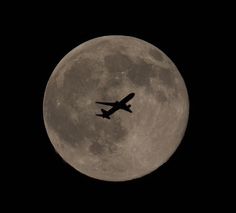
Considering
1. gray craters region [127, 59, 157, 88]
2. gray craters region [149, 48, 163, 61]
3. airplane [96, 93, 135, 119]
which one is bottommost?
airplane [96, 93, 135, 119]

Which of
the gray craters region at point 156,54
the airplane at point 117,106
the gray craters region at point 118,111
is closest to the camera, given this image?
the airplane at point 117,106

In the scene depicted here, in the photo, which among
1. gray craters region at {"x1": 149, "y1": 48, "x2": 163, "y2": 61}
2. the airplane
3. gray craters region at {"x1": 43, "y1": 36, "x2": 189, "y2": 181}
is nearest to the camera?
the airplane

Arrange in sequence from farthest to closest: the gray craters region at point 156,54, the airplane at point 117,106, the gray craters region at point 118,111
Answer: the gray craters region at point 156,54 → the gray craters region at point 118,111 → the airplane at point 117,106

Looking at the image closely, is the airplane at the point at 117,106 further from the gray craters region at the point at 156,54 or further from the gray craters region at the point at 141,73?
the gray craters region at the point at 156,54

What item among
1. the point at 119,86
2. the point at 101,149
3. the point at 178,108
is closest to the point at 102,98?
the point at 119,86

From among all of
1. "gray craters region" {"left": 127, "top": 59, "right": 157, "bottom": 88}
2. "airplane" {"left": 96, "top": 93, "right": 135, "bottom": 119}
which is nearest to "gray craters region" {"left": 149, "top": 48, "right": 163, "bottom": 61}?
"gray craters region" {"left": 127, "top": 59, "right": 157, "bottom": 88}

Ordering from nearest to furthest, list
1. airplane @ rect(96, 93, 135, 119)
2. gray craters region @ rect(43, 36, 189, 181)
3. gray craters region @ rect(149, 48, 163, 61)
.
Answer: airplane @ rect(96, 93, 135, 119)
gray craters region @ rect(43, 36, 189, 181)
gray craters region @ rect(149, 48, 163, 61)

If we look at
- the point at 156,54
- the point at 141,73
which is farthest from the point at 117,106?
the point at 156,54

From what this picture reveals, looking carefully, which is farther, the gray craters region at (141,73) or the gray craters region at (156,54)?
the gray craters region at (156,54)

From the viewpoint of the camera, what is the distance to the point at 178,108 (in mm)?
12516

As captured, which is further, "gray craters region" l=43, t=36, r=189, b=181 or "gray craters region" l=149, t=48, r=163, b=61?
"gray craters region" l=149, t=48, r=163, b=61

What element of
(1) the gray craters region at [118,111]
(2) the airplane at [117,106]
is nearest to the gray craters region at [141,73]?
(1) the gray craters region at [118,111]

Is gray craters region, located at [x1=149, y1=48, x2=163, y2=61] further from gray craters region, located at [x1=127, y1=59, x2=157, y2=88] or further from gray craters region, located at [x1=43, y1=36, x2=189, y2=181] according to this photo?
gray craters region, located at [x1=127, y1=59, x2=157, y2=88]

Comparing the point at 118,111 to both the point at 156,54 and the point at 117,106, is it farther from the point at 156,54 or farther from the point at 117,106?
the point at 156,54
